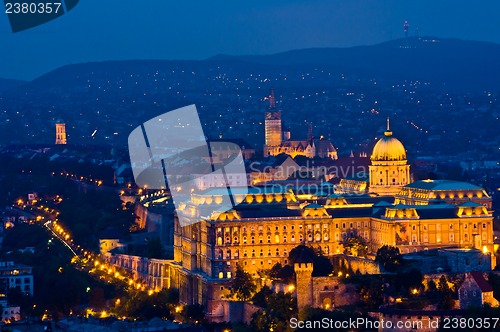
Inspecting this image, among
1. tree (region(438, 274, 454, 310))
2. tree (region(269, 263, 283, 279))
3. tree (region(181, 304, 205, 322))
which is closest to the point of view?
tree (region(438, 274, 454, 310))

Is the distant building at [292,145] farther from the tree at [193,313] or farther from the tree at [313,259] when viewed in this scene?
the tree at [193,313]

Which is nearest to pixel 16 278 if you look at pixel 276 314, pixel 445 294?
pixel 276 314

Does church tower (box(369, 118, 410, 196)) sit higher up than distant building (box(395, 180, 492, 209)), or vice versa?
church tower (box(369, 118, 410, 196))

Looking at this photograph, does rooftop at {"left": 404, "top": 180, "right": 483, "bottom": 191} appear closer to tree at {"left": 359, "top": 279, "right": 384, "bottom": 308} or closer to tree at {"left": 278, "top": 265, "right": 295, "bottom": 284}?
tree at {"left": 278, "top": 265, "right": 295, "bottom": 284}

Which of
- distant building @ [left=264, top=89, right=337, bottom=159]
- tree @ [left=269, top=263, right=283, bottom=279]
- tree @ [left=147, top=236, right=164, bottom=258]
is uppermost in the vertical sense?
distant building @ [left=264, top=89, right=337, bottom=159]

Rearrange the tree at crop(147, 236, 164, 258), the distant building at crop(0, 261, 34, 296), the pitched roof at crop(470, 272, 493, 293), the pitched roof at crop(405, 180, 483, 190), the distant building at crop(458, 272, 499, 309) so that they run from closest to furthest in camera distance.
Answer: the distant building at crop(458, 272, 499, 309) → the pitched roof at crop(470, 272, 493, 293) → the pitched roof at crop(405, 180, 483, 190) → the distant building at crop(0, 261, 34, 296) → the tree at crop(147, 236, 164, 258)

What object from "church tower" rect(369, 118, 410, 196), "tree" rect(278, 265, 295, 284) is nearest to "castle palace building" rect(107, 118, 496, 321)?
"tree" rect(278, 265, 295, 284)
